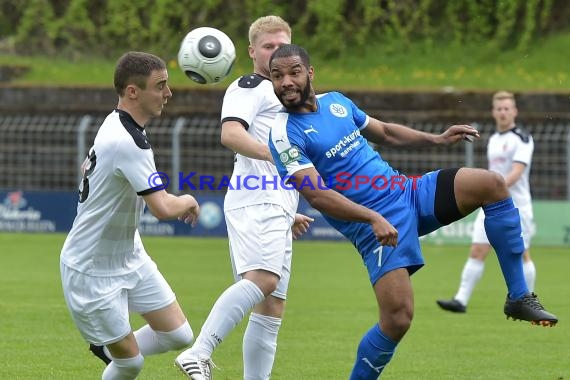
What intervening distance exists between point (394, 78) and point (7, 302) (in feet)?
54.0

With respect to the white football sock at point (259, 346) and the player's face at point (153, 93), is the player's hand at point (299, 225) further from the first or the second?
the player's face at point (153, 93)

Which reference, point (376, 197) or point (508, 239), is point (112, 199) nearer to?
point (376, 197)

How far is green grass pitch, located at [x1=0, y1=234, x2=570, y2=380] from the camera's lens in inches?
348

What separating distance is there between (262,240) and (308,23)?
2314cm

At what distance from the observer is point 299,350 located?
986cm

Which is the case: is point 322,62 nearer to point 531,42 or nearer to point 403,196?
point 531,42

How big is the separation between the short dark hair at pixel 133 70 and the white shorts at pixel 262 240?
4.30 feet

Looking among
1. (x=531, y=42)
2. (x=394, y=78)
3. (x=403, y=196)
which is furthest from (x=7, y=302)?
(x=531, y=42)

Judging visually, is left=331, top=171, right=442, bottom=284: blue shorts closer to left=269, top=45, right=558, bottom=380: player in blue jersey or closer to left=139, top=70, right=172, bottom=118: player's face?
left=269, top=45, right=558, bottom=380: player in blue jersey

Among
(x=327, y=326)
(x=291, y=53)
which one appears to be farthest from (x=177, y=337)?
(x=327, y=326)

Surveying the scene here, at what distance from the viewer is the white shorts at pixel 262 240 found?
739cm

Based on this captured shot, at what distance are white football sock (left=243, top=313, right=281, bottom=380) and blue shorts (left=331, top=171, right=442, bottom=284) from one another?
2.80 ft

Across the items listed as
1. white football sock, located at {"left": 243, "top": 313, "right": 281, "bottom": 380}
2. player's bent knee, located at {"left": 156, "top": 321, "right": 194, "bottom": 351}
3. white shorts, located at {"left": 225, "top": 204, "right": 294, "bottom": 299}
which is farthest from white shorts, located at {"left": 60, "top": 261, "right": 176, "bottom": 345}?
white football sock, located at {"left": 243, "top": 313, "right": 281, "bottom": 380}

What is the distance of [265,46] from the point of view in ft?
25.7
